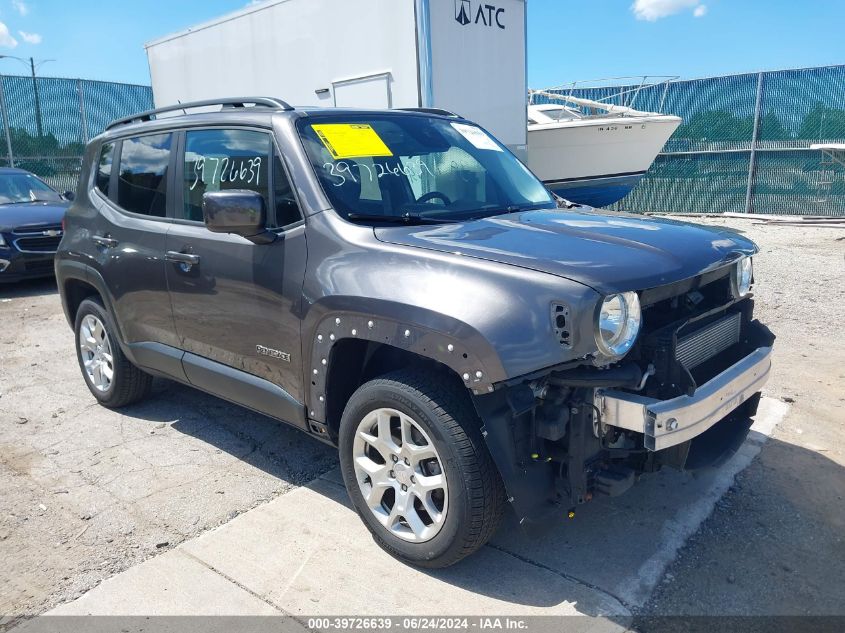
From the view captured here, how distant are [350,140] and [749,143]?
48.3 feet

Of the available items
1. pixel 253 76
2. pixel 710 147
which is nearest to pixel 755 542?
pixel 253 76

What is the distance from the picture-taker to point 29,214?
9461mm

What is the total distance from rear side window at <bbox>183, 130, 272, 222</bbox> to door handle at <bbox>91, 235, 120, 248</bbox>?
76 cm

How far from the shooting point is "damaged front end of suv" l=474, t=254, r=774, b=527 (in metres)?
2.55

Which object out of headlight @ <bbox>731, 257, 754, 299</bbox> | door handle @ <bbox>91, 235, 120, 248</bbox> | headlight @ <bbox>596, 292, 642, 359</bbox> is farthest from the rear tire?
headlight @ <bbox>731, 257, 754, 299</bbox>

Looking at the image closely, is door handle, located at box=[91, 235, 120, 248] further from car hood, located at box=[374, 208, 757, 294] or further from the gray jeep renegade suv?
car hood, located at box=[374, 208, 757, 294]

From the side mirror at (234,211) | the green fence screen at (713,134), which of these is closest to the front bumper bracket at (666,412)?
the side mirror at (234,211)

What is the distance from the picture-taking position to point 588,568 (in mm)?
3008

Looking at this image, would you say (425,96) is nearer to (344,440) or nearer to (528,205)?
(528,205)

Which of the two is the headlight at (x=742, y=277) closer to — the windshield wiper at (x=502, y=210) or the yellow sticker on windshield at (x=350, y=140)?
the windshield wiper at (x=502, y=210)

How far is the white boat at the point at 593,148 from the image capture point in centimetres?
1249

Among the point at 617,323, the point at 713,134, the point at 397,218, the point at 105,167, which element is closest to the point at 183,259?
the point at 397,218

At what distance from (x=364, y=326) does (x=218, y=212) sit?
872 millimetres

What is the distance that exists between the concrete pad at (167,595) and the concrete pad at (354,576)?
0.06 metres
